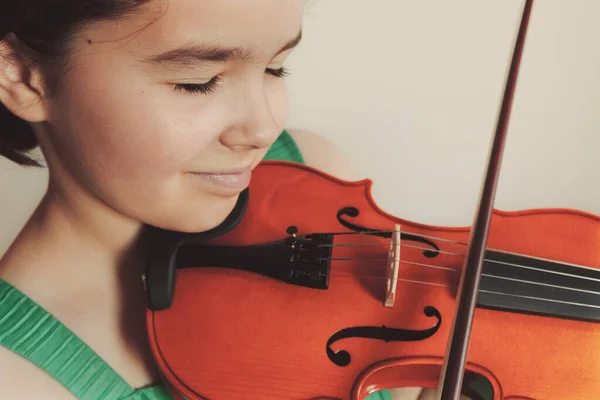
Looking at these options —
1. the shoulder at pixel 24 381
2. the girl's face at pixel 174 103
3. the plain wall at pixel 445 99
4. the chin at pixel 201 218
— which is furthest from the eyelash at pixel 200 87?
the plain wall at pixel 445 99

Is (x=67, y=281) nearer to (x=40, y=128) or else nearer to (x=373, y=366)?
(x=40, y=128)

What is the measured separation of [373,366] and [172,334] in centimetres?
24

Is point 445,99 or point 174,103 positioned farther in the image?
point 445,99

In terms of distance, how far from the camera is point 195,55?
43 cm

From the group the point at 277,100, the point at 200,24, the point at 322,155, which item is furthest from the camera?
the point at 322,155

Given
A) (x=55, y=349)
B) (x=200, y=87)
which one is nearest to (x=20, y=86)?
(x=200, y=87)

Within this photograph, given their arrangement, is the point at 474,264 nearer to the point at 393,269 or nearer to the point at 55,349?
the point at 393,269

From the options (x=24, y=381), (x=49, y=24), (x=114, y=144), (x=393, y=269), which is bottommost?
(x=24, y=381)

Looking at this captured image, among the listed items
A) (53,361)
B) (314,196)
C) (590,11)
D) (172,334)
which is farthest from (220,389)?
(590,11)

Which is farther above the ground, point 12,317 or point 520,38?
point 520,38

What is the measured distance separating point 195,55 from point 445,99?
69 centimetres

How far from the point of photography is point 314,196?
2.43ft

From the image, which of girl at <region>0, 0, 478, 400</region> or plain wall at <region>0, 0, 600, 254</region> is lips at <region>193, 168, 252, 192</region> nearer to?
girl at <region>0, 0, 478, 400</region>

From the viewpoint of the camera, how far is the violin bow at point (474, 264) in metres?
0.49
